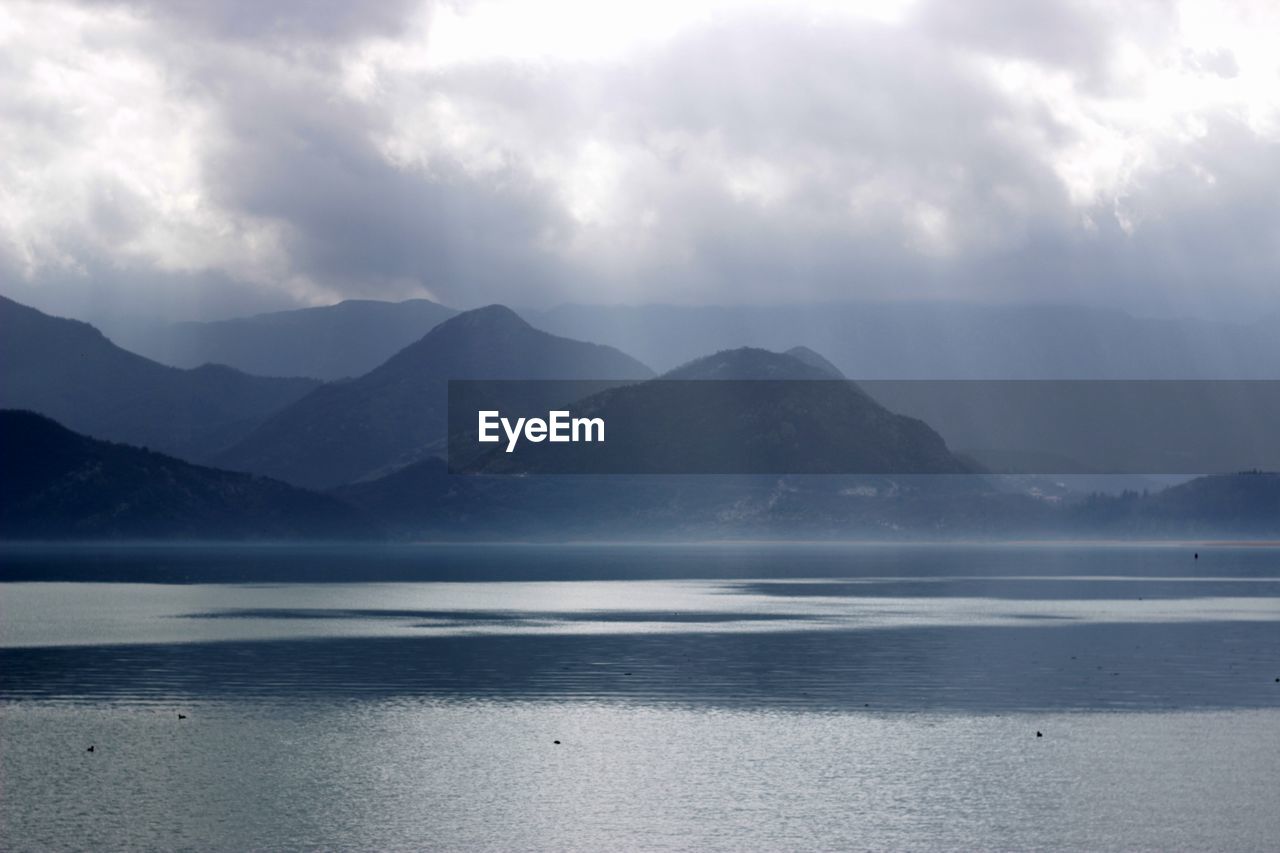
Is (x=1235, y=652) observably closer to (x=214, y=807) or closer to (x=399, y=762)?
(x=399, y=762)

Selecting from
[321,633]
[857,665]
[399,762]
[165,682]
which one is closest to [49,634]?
[321,633]

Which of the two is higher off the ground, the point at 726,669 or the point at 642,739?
Answer: the point at 726,669

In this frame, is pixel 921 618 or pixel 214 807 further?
pixel 921 618

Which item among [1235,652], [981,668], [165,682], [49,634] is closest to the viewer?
[165,682]

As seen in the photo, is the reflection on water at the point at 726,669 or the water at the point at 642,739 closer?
the water at the point at 642,739

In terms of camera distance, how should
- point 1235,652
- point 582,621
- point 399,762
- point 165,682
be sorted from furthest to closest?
point 582,621 → point 1235,652 → point 165,682 → point 399,762

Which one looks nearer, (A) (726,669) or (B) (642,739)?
(B) (642,739)

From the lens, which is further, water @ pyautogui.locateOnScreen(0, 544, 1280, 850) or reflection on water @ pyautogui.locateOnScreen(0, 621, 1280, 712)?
reflection on water @ pyautogui.locateOnScreen(0, 621, 1280, 712)
